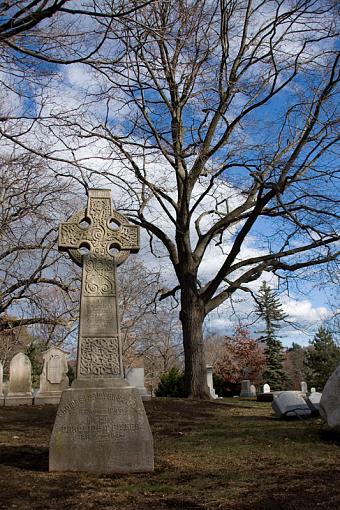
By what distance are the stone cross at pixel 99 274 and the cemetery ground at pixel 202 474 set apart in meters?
1.27

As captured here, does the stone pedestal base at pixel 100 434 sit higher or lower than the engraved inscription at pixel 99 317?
lower

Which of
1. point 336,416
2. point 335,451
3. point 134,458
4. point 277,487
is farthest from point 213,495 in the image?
point 336,416

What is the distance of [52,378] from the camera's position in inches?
615

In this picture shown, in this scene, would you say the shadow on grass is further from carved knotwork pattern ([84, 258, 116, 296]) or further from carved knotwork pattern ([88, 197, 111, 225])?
A: carved knotwork pattern ([88, 197, 111, 225])

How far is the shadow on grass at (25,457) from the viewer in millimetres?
5648

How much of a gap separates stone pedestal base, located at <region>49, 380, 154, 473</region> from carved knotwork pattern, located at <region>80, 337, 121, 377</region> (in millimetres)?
228

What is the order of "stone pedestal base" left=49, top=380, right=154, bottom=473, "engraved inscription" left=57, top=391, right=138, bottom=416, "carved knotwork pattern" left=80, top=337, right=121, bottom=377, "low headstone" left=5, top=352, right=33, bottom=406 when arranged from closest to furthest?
"stone pedestal base" left=49, top=380, right=154, bottom=473 → "engraved inscription" left=57, top=391, right=138, bottom=416 → "carved knotwork pattern" left=80, top=337, right=121, bottom=377 → "low headstone" left=5, top=352, right=33, bottom=406

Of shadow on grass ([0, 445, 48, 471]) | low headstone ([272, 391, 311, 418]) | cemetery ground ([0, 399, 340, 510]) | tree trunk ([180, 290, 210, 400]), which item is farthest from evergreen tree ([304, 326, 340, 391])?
shadow on grass ([0, 445, 48, 471])

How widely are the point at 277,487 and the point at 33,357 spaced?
3950cm

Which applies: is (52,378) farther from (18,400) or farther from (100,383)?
(100,383)

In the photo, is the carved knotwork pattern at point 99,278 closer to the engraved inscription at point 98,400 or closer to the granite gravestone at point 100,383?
the granite gravestone at point 100,383

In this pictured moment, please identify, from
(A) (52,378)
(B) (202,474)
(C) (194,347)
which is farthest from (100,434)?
(A) (52,378)

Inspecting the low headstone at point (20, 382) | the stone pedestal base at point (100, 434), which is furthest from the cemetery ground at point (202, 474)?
the low headstone at point (20, 382)

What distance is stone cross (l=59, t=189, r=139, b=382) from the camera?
5949 mm
